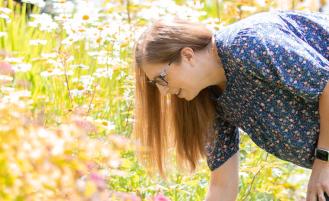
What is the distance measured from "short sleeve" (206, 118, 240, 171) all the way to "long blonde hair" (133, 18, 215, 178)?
27mm

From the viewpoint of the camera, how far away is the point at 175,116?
2.80 metres

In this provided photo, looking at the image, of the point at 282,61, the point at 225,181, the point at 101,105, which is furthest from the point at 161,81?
the point at 101,105

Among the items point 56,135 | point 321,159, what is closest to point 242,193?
point 321,159

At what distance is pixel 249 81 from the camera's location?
2.54m

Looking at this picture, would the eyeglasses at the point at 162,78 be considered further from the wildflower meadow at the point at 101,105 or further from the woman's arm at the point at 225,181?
the woman's arm at the point at 225,181

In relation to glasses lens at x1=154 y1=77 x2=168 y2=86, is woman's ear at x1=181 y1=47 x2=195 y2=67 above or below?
above

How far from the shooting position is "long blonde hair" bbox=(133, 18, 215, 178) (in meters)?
2.51

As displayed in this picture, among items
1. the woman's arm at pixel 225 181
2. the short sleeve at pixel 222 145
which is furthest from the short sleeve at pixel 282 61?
the woman's arm at pixel 225 181

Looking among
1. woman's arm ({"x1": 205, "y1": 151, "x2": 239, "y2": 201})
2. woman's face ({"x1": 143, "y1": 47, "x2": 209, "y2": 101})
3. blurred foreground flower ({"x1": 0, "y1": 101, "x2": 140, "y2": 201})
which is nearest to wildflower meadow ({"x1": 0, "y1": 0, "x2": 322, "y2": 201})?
blurred foreground flower ({"x1": 0, "y1": 101, "x2": 140, "y2": 201})

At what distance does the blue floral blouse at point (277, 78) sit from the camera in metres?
2.41

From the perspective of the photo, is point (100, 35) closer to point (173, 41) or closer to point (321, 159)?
point (173, 41)

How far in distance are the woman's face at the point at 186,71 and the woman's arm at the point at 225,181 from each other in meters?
0.44

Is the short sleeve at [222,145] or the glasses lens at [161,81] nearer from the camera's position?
the glasses lens at [161,81]

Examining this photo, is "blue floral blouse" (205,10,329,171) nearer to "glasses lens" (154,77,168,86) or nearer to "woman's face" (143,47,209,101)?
"woman's face" (143,47,209,101)
